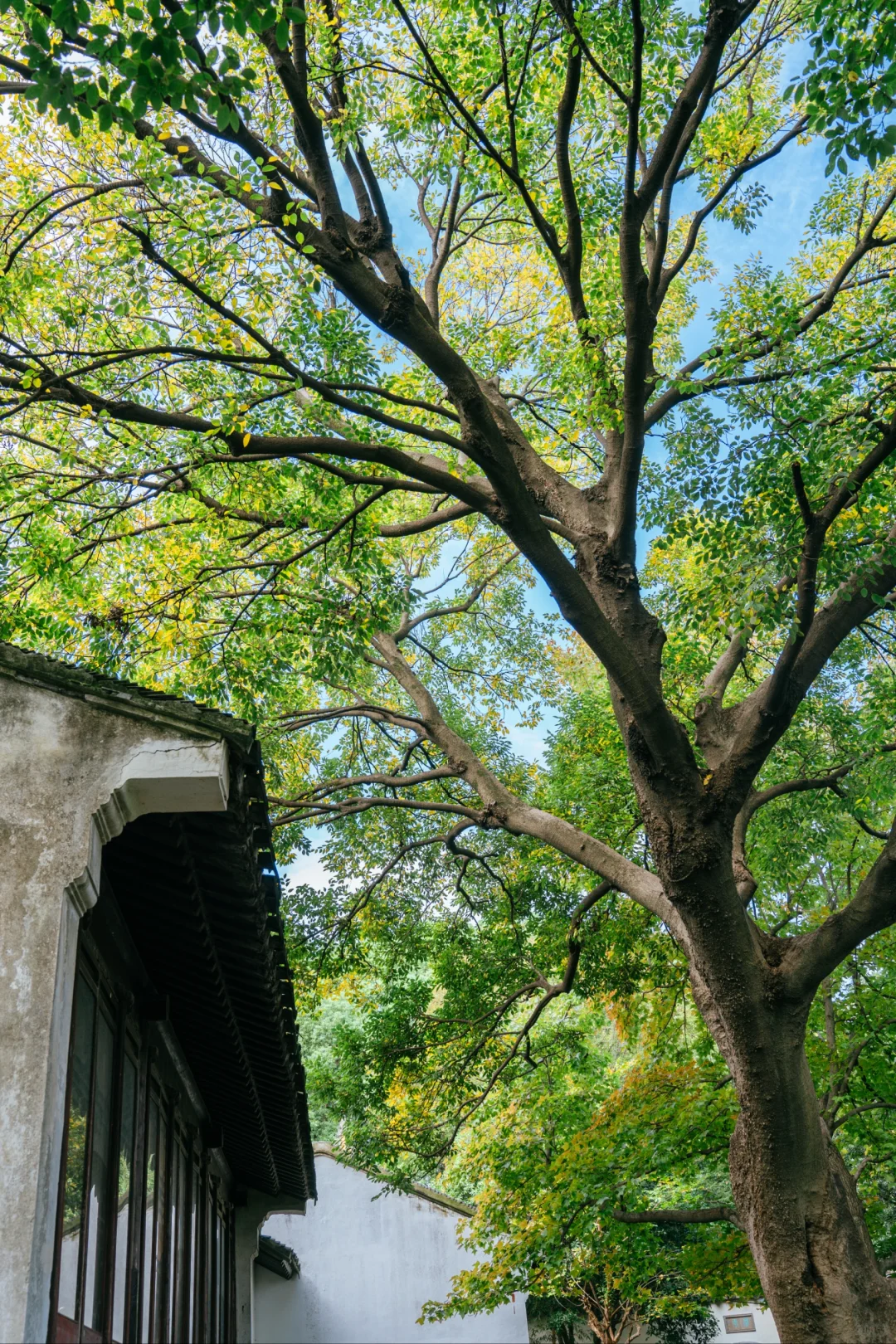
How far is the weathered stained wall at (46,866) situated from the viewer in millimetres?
3457

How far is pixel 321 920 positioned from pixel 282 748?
2175 mm

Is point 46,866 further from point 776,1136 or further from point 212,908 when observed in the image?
point 776,1136

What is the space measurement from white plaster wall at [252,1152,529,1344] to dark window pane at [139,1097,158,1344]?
15.3 m

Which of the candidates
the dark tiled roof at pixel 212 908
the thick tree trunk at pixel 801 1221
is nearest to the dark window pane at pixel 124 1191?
the dark tiled roof at pixel 212 908

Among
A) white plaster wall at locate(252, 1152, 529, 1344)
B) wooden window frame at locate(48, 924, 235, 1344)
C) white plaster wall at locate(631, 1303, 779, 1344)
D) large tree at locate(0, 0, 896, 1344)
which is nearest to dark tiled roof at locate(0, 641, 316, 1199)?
wooden window frame at locate(48, 924, 235, 1344)

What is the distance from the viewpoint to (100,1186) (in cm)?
534

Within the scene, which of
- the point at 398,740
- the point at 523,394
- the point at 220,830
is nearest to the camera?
the point at 220,830

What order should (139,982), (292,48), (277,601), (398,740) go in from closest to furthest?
(139,982) → (292,48) → (277,601) → (398,740)

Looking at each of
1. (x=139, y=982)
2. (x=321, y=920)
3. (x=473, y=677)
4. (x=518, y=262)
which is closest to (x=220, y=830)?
(x=139, y=982)

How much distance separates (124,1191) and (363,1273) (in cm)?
1750

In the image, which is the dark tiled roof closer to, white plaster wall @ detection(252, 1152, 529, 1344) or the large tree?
the large tree

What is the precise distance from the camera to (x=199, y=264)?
23.7 feet

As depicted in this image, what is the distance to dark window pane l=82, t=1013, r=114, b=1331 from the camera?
519 cm

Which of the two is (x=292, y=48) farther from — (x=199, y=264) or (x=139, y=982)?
(x=139, y=982)
